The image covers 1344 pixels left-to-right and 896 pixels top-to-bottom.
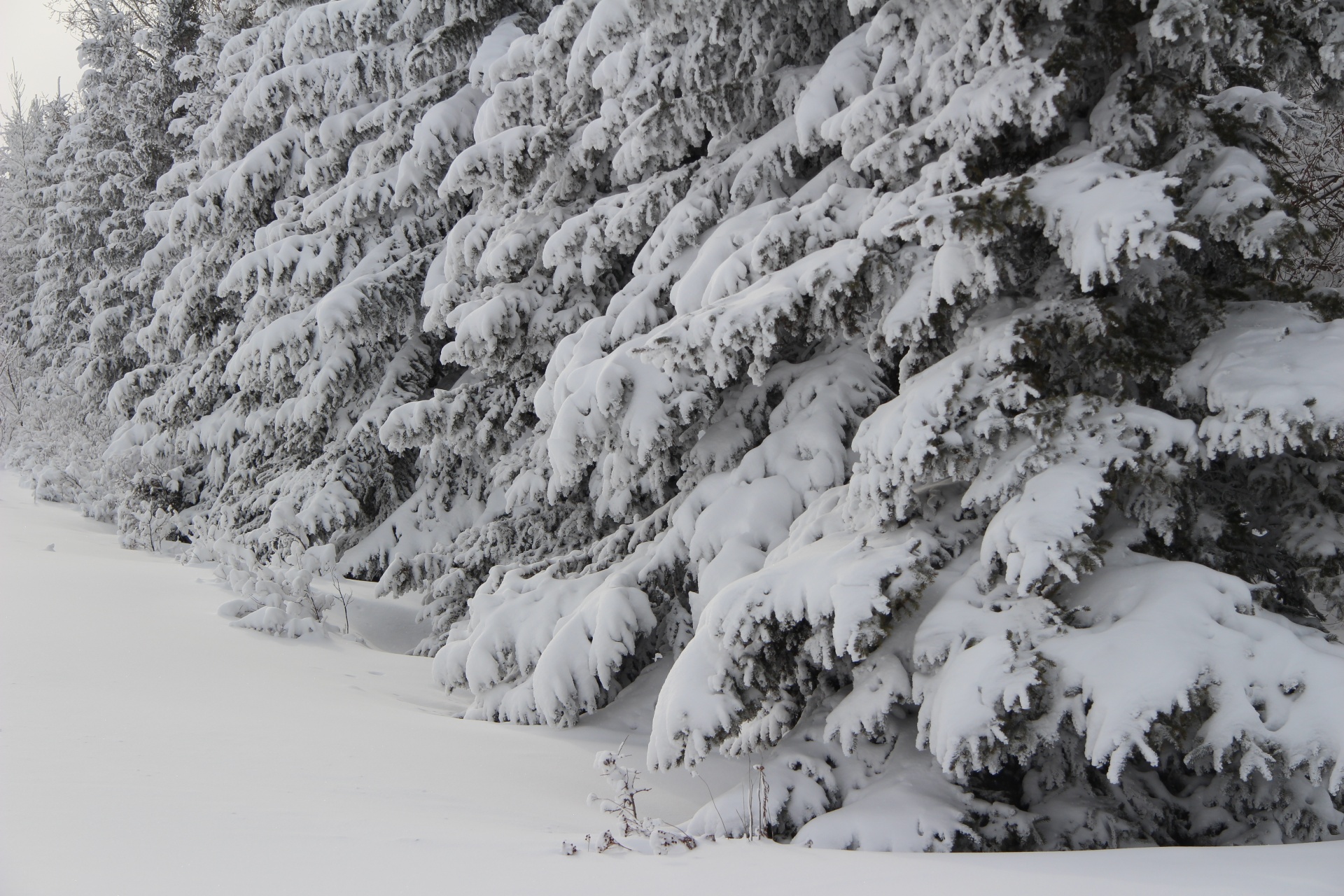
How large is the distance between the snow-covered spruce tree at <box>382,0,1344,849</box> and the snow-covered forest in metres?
0.02

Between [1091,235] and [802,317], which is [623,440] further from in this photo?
[1091,235]

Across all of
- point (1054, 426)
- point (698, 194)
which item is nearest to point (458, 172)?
point (698, 194)

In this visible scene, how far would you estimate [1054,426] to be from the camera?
143 inches

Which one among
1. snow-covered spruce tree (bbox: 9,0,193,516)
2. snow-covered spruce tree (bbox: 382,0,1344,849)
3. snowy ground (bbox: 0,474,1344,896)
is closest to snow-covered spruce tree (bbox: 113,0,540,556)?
snowy ground (bbox: 0,474,1344,896)

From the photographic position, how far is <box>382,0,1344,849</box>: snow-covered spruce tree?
132 inches

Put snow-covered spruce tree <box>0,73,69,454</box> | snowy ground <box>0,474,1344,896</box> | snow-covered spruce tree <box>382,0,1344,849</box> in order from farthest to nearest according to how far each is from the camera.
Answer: snow-covered spruce tree <box>0,73,69,454</box> < snow-covered spruce tree <box>382,0,1344,849</box> < snowy ground <box>0,474,1344,896</box>

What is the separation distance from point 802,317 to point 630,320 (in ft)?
5.97

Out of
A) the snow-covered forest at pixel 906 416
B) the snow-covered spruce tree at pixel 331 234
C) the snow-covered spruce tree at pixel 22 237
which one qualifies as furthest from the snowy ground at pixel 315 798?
the snow-covered spruce tree at pixel 22 237

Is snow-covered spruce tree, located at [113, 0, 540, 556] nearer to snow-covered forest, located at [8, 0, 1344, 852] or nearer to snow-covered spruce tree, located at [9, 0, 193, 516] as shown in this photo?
snow-covered forest, located at [8, 0, 1344, 852]

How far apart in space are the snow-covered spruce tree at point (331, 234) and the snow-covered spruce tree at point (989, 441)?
4569 mm

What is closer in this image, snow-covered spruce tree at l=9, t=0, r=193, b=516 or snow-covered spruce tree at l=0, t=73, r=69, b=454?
snow-covered spruce tree at l=9, t=0, r=193, b=516

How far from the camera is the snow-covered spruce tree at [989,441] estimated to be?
3.36 m

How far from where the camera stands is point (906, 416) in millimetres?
3846

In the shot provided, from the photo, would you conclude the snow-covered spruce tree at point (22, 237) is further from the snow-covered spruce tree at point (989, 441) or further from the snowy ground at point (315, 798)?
the snow-covered spruce tree at point (989, 441)
